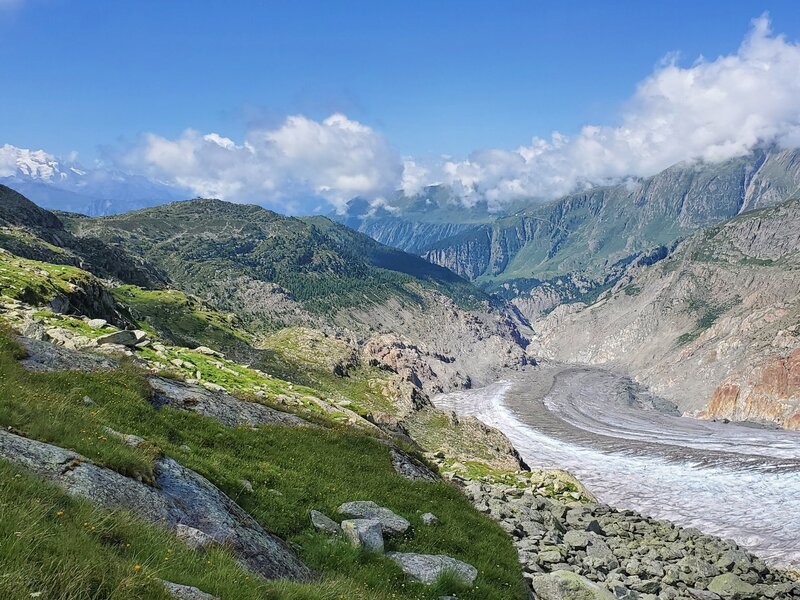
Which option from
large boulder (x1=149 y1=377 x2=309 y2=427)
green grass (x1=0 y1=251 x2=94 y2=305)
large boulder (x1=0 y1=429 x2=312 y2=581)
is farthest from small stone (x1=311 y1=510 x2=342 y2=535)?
green grass (x1=0 y1=251 x2=94 y2=305)

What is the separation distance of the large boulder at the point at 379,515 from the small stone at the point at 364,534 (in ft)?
3.16

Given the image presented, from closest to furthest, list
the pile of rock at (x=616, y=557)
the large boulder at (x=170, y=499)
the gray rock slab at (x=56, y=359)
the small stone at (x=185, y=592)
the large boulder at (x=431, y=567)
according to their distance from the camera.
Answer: the small stone at (x=185, y=592) < the large boulder at (x=170, y=499) < the large boulder at (x=431, y=567) < the pile of rock at (x=616, y=557) < the gray rock slab at (x=56, y=359)

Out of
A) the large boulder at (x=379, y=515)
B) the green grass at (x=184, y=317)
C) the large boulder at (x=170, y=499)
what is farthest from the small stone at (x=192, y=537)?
the green grass at (x=184, y=317)

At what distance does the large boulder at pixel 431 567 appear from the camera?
15531 mm

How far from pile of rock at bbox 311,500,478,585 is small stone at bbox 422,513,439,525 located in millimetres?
1757

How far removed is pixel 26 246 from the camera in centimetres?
12644

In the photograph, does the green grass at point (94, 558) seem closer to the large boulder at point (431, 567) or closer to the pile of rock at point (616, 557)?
the large boulder at point (431, 567)

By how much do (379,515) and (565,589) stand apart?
7.04 m

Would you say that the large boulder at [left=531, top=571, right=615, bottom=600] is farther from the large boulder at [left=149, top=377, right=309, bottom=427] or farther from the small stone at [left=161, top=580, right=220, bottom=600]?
the large boulder at [left=149, top=377, right=309, bottom=427]

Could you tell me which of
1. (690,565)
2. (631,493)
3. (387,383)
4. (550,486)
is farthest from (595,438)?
(690,565)

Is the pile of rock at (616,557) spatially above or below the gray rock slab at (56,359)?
below

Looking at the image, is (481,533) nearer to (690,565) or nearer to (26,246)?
(690,565)

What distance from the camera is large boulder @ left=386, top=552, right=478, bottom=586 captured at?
51.0 feet

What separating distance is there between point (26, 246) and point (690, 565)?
143911mm
